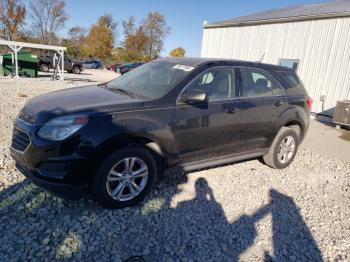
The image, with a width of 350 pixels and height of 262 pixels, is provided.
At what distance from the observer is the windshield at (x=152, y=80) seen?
3.69 metres

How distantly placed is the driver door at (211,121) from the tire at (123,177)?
19.3 inches

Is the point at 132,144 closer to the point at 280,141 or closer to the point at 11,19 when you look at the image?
the point at 280,141

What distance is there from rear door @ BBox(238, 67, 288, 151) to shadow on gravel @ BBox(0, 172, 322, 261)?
119cm

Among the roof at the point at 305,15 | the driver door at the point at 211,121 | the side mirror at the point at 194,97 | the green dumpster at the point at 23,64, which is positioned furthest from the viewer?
the green dumpster at the point at 23,64

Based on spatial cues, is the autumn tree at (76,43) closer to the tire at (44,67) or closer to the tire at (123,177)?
the tire at (44,67)

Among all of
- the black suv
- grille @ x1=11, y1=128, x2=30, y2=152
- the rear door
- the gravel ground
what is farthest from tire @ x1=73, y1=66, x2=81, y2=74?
grille @ x1=11, y1=128, x2=30, y2=152

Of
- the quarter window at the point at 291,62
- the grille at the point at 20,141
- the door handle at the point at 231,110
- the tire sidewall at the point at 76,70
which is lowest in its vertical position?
the tire sidewall at the point at 76,70

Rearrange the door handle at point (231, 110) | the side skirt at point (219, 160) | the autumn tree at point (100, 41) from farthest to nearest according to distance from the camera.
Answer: the autumn tree at point (100, 41) < the door handle at point (231, 110) < the side skirt at point (219, 160)

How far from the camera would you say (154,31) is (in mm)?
57406

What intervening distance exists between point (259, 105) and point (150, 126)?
1.95 metres

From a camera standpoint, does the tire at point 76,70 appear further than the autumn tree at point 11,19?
No

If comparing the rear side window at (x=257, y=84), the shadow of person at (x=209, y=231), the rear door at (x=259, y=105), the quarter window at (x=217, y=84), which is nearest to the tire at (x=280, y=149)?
the rear door at (x=259, y=105)

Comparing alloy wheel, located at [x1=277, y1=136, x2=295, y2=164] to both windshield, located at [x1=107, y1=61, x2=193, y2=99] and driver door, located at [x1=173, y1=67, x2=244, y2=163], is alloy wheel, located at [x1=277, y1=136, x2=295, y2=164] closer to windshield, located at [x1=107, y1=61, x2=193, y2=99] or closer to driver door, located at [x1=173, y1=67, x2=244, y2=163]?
driver door, located at [x1=173, y1=67, x2=244, y2=163]

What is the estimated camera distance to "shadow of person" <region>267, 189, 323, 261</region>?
2928 mm
